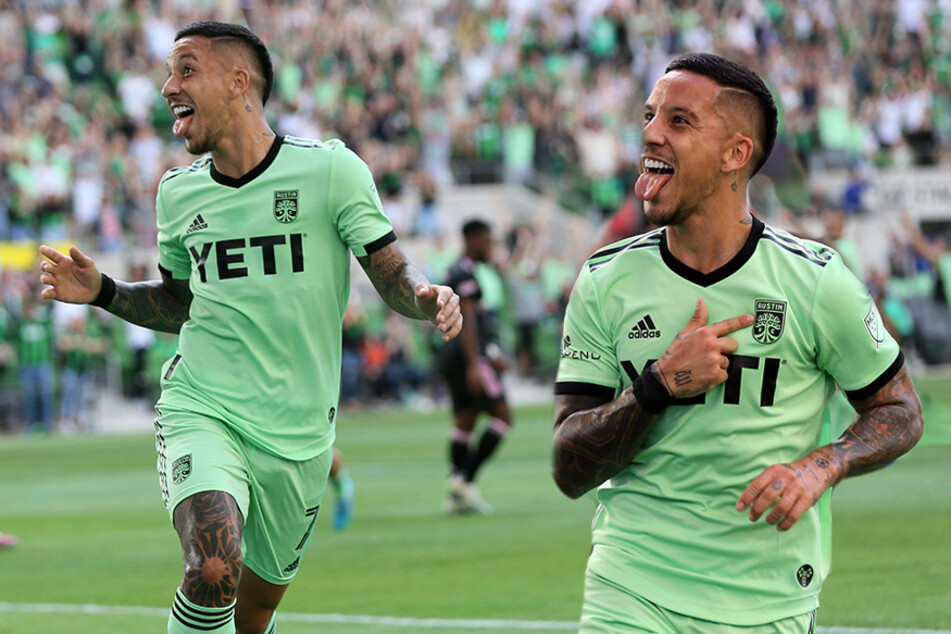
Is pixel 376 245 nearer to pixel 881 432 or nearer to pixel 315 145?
pixel 315 145

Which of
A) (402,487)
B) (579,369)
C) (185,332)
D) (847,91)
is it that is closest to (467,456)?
(402,487)

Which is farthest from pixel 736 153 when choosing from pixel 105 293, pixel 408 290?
pixel 105 293

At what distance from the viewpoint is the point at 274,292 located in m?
5.48

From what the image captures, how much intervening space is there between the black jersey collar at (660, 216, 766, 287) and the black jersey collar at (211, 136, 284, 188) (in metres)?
2.16

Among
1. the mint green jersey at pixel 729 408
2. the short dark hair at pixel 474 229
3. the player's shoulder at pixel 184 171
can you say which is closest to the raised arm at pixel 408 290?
the player's shoulder at pixel 184 171

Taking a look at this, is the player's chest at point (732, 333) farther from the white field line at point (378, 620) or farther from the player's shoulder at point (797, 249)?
the white field line at point (378, 620)

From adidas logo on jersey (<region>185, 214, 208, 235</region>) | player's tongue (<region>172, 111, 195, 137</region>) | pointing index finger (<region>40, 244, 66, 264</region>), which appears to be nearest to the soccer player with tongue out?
adidas logo on jersey (<region>185, 214, 208, 235</region>)

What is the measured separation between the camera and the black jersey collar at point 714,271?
398 centimetres

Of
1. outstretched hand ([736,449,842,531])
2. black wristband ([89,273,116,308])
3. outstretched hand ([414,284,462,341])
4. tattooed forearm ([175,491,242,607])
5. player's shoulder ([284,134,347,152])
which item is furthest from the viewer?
black wristband ([89,273,116,308])

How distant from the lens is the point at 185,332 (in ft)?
18.5

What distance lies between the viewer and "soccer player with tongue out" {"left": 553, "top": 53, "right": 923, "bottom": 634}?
379 cm

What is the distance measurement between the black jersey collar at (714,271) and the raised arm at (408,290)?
1.12 m

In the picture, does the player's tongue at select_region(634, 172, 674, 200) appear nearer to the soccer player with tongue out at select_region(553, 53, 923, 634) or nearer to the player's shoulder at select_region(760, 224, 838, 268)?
the soccer player with tongue out at select_region(553, 53, 923, 634)

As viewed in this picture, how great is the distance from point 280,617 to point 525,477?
7702mm
